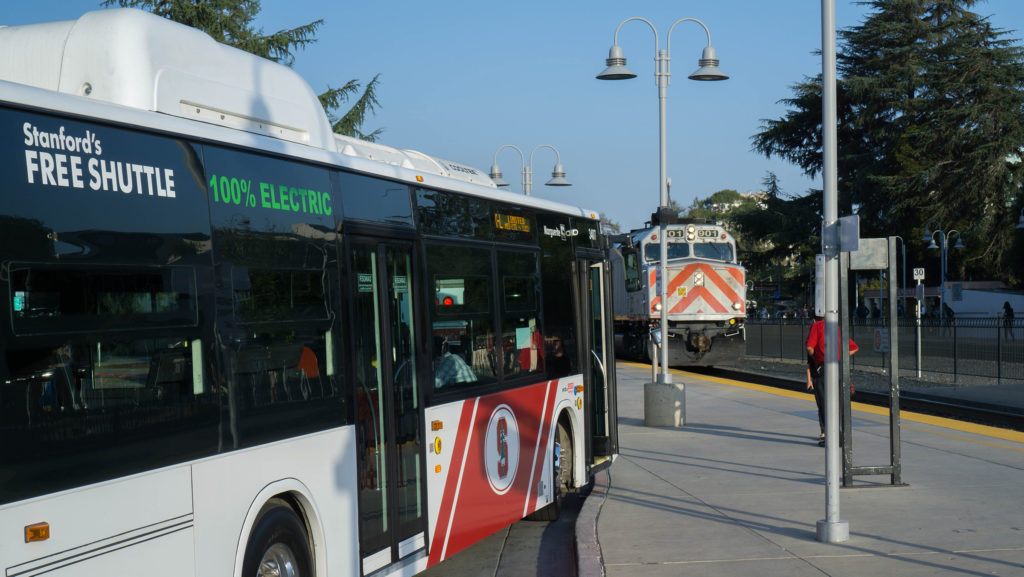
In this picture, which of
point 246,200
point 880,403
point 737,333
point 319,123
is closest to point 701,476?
point 319,123

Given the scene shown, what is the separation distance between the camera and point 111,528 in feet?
13.9

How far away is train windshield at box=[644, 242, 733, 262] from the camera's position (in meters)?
29.3

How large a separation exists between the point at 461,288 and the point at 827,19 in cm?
366

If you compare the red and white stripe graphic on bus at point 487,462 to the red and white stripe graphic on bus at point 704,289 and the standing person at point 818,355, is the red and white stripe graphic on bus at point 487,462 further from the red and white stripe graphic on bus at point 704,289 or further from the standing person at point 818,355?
the red and white stripe graphic on bus at point 704,289

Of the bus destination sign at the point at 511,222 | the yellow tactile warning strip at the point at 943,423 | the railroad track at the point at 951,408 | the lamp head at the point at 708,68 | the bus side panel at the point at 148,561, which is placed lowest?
the railroad track at the point at 951,408

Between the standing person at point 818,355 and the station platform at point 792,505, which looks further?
the standing person at point 818,355

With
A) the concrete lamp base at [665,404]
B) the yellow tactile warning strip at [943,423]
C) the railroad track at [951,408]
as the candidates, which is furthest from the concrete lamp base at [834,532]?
the railroad track at [951,408]

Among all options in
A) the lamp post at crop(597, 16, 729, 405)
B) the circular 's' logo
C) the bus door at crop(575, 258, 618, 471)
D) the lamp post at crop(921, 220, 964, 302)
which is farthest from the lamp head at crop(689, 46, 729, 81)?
the lamp post at crop(921, 220, 964, 302)

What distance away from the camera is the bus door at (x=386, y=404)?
6.41 m

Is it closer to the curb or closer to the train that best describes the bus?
the curb

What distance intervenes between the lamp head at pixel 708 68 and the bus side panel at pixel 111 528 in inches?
614

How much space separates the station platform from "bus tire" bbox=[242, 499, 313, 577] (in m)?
2.63

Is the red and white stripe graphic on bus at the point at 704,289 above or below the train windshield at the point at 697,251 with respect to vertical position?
below

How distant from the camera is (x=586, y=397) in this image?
1088cm
